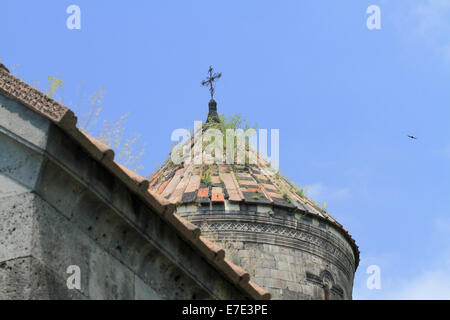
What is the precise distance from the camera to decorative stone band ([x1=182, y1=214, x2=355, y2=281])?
11.9 meters

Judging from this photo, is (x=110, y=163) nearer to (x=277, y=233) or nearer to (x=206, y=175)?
(x=277, y=233)

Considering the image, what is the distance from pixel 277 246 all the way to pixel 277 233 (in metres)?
0.22

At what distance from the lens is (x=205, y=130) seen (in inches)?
552

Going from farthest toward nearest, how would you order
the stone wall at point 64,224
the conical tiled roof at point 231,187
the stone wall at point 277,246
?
the conical tiled roof at point 231,187 → the stone wall at point 277,246 → the stone wall at point 64,224

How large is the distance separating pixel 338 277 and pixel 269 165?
260cm

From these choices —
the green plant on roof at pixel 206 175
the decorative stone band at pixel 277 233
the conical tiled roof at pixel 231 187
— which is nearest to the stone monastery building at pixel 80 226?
the decorative stone band at pixel 277 233

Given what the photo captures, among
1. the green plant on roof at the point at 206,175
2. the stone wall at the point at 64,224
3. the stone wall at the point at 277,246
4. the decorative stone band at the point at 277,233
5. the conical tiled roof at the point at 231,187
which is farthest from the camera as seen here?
the green plant on roof at the point at 206,175

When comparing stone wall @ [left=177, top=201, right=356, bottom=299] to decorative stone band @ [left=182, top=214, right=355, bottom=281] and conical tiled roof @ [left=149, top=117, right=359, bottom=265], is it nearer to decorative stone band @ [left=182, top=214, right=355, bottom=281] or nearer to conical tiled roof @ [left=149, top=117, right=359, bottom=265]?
decorative stone band @ [left=182, top=214, right=355, bottom=281]

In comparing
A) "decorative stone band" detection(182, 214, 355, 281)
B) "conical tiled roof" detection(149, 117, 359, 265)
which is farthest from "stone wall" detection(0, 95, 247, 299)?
"conical tiled roof" detection(149, 117, 359, 265)

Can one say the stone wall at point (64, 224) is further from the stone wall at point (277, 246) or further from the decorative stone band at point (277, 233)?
the decorative stone band at point (277, 233)

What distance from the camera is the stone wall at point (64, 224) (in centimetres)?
397

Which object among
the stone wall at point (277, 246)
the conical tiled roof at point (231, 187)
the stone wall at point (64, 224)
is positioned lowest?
the stone wall at point (64, 224)

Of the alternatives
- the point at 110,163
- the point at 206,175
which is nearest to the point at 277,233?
the point at 206,175

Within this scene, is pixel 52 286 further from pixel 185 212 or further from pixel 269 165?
pixel 269 165
